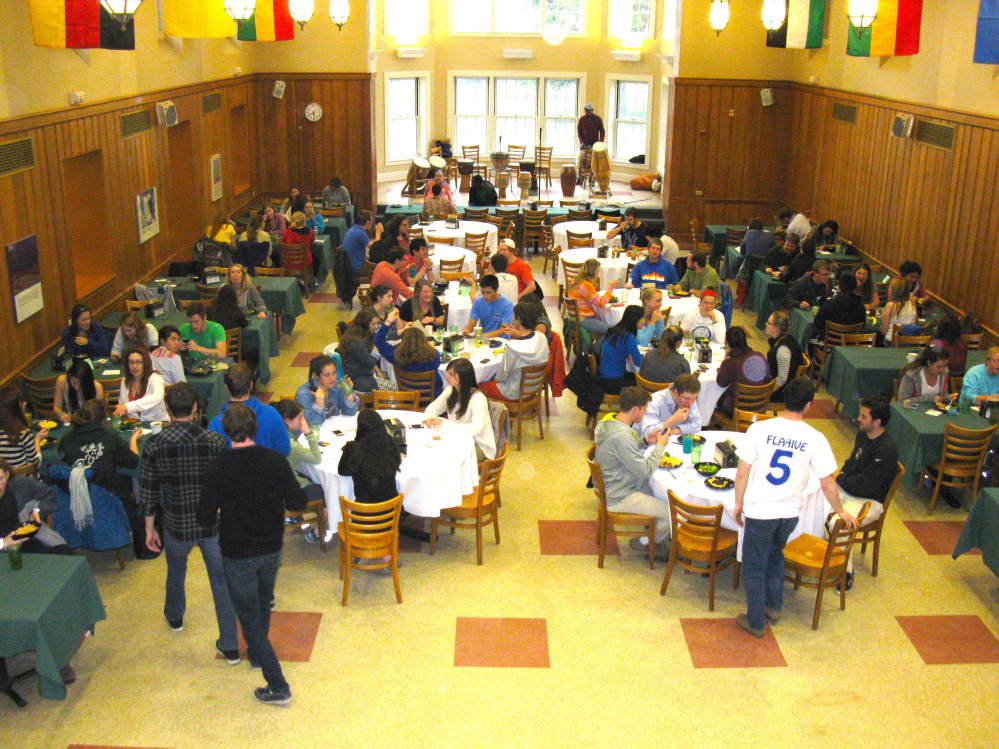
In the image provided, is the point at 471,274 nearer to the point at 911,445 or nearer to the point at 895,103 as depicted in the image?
the point at 911,445

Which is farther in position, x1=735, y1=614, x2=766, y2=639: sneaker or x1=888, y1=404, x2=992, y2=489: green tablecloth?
x1=888, y1=404, x2=992, y2=489: green tablecloth

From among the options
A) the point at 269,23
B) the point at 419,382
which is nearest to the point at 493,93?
the point at 269,23

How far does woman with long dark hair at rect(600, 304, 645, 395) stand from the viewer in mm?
8336

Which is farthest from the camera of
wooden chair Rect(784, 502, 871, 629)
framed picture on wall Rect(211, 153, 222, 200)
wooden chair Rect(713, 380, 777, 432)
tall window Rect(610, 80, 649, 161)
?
tall window Rect(610, 80, 649, 161)

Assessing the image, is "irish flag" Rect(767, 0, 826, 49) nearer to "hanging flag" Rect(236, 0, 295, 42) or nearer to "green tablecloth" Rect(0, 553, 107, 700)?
"hanging flag" Rect(236, 0, 295, 42)

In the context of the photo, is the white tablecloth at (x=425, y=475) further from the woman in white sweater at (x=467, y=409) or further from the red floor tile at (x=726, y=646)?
the red floor tile at (x=726, y=646)

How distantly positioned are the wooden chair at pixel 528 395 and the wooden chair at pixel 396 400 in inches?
42.5

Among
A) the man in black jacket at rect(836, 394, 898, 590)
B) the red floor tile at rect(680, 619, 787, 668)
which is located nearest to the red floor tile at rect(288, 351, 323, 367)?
the red floor tile at rect(680, 619, 787, 668)

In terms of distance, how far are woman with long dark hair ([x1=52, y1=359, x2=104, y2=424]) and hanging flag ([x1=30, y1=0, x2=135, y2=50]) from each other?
2707mm

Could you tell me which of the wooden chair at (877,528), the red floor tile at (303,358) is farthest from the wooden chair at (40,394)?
the wooden chair at (877,528)

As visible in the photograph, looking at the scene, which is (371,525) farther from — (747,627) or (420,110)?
(420,110)

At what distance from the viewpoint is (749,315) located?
506 inches

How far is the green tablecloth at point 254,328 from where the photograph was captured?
9531 millimetres

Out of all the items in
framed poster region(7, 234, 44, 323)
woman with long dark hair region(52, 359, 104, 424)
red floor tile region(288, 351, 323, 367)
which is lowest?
red floor tile region(288, 351, 323, 367)
